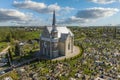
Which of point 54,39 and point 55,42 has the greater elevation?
point 54,39

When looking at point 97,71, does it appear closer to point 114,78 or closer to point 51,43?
point 114,78

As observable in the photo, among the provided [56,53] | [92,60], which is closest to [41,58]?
[56,53]

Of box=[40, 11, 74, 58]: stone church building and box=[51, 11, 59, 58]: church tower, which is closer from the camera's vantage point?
box=[51, 11, 59, 58]: church tower

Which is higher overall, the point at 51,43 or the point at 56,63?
the point at 51,43

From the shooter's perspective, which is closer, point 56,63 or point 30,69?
point 30,69

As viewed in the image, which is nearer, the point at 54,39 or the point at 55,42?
the point at 54,39

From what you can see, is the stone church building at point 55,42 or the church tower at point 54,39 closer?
the church tower at point 54,39

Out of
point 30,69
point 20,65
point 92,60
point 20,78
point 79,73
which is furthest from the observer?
point 92,60

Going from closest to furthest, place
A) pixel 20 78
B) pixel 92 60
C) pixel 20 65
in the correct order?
pixel 20 78 → pixel 20 65 → pixel 92 60
